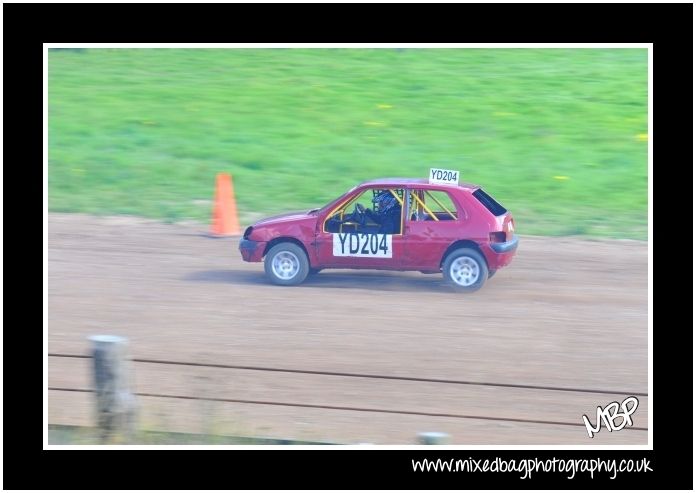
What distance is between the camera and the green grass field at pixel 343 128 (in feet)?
52.6

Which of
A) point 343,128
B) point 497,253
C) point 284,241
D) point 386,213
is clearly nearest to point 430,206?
point 386,213

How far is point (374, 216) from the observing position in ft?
37.4

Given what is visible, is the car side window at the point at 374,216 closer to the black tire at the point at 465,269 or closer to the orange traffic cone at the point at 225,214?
the black tire at the point at 465,269

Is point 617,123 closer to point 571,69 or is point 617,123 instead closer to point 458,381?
point 571,69

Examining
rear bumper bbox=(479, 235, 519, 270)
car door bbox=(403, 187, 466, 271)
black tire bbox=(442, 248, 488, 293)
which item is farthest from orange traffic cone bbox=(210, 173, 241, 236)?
rear bumper bbox=(479, 235, 519, 270)

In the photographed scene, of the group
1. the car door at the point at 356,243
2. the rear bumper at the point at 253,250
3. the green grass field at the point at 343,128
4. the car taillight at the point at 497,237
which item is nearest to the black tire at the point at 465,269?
the car taillight at the point at 497,237

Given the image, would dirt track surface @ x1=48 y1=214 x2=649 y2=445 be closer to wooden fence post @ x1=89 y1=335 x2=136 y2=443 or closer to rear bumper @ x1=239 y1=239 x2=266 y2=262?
rear bumper @ x1=239 y1=239 x2=266 y2=262

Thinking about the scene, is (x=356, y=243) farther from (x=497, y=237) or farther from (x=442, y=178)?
(x=497, y=237)

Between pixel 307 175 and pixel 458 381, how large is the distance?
28.9 feet

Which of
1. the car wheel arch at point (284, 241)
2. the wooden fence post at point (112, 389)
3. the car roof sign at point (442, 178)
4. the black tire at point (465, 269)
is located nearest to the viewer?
the wooden fence post at point (112, 389)

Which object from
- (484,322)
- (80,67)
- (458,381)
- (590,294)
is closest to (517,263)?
(590,294)

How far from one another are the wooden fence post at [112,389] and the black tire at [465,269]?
489 centimetres

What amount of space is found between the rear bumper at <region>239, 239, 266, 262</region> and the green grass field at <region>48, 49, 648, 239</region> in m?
3.23

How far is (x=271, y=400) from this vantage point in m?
8.50
